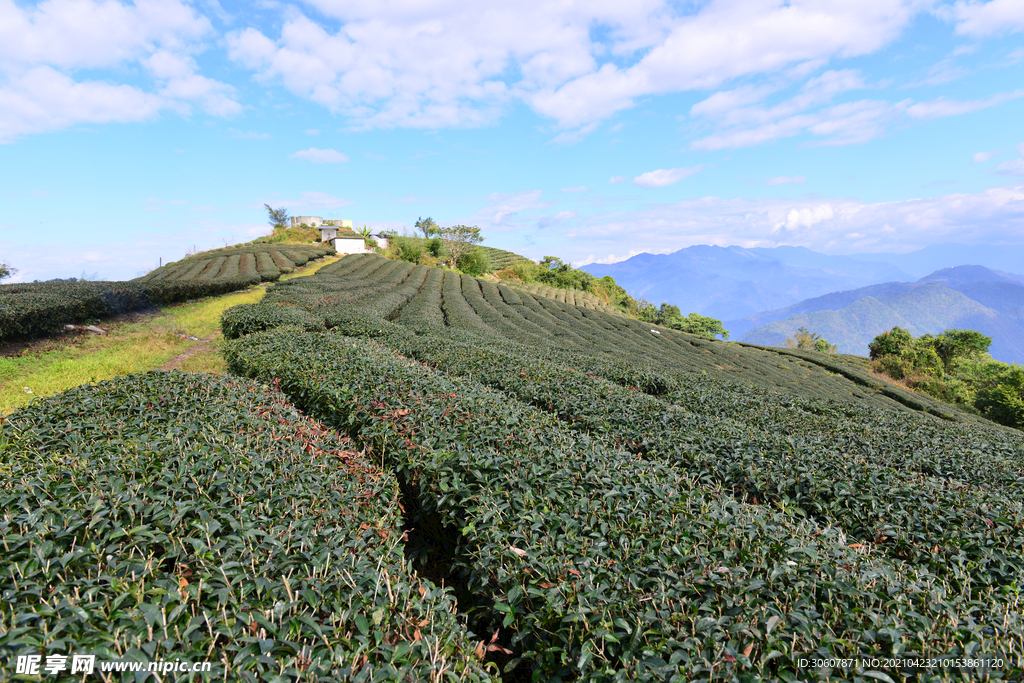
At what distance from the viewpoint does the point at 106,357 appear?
1107 cm

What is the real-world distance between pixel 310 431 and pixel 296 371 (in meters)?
2.72

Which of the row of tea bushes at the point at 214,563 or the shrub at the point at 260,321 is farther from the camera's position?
the shrub at the point at 260,321

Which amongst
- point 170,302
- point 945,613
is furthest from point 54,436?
point 170,302

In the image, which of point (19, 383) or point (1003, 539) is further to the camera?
point (19, 383)

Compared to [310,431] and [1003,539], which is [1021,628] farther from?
[310,431]

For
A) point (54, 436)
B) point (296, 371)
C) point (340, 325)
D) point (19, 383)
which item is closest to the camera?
point (54, 436)

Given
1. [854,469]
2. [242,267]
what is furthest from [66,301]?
[242,267]

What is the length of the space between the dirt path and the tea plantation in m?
7.12

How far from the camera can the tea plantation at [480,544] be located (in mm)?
2268

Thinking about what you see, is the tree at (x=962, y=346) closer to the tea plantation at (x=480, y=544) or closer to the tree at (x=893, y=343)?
the tree at (x=893, y=343)

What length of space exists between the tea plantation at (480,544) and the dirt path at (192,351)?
712cm

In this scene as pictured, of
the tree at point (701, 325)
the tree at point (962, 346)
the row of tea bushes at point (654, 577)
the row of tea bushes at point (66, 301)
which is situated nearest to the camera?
the row of tea bushes at point (654, 577)

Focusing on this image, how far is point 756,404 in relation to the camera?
914 cm

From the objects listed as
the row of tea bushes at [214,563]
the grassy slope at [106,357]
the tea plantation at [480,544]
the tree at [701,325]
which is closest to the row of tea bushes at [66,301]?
the grassy slope at [106,357]
